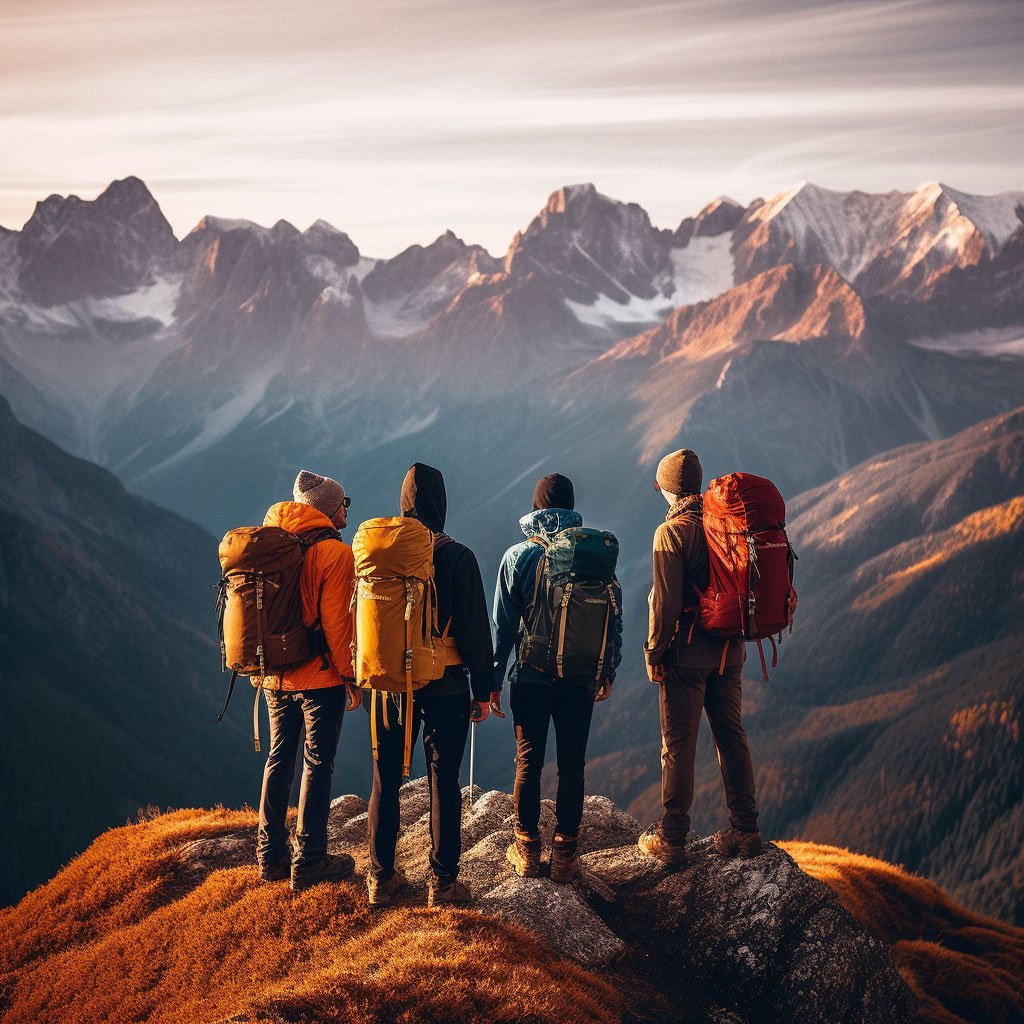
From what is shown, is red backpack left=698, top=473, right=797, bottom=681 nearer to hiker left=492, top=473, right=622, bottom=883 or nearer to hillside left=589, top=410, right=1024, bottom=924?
hiker left=492, top=473, right=622, bottom=883

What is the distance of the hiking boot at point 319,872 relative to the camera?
12.6m

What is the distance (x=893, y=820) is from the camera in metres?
142

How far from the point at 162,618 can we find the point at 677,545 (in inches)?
7382

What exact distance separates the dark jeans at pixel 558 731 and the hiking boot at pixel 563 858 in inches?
13.5

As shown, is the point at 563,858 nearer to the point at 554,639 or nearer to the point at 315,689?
the point at 554,639

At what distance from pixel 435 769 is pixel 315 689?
1876 millimetres

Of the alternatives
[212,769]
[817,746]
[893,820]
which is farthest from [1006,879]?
[212,769]

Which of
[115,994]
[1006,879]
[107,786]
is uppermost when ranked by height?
[115,994]

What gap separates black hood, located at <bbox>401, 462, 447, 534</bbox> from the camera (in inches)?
444

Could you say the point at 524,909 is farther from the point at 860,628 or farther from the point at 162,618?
the point at 860,628

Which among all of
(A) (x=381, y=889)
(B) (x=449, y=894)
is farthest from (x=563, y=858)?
(A) (x=381, y=889)

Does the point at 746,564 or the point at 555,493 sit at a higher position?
the point at 555,493

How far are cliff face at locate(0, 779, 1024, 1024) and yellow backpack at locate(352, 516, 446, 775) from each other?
94.6 inches

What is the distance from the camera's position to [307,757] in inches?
485
